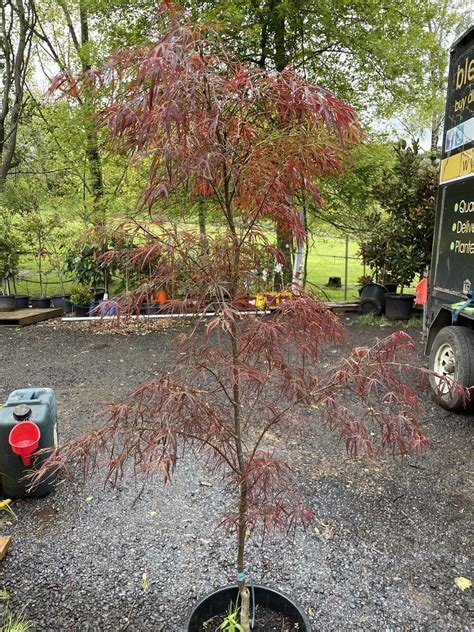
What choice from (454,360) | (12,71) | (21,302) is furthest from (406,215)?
(12,71)

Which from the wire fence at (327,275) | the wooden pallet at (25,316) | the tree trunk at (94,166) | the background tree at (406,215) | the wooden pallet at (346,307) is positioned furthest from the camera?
the wire fence at (327,275)

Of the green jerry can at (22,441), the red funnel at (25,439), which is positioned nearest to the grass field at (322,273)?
the green jerry can at (22,441)

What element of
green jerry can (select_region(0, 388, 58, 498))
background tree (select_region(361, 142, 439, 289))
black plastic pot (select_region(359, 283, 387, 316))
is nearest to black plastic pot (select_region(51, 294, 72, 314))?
black plastic pot (select_region(359, 283, 387, 316))

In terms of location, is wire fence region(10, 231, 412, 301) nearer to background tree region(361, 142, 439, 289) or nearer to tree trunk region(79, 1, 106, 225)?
background tree region(361, 142, 439, 289)

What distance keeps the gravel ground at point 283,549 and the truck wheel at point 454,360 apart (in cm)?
53

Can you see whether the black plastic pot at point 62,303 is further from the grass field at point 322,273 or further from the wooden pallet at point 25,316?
the grass field at point 322,273

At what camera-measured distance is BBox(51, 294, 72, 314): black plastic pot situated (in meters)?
8.30

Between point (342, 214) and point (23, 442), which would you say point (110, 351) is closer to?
point (23, 442)

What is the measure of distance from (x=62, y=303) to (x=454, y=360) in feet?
22.1

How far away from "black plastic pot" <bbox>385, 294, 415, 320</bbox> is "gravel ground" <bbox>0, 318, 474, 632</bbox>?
13.9ft

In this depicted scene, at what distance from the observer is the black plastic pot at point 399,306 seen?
747 centimetres

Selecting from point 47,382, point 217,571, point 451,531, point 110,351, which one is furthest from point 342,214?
point 217,571

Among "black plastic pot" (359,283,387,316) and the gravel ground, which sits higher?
"black plastic pot" (359,283,387,316)

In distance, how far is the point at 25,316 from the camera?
7.36 metres
